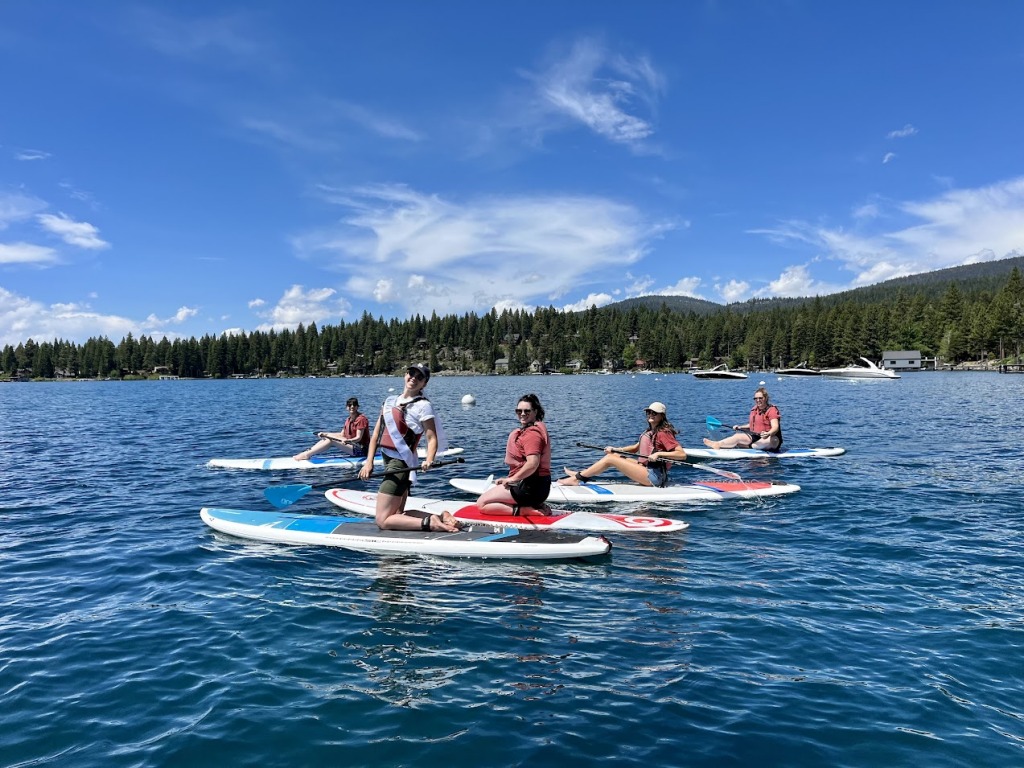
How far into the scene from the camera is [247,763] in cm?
574

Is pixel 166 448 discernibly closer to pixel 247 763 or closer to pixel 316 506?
pixel 316 506

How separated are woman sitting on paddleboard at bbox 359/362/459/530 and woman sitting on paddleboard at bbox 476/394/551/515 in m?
1.34

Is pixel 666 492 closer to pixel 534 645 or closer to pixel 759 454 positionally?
pixel 759 454

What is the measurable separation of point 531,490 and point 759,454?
13.7 m

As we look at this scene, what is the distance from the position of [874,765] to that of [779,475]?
15881 millimetres

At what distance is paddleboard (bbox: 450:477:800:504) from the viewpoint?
16484mm

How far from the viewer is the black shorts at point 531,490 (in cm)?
1317

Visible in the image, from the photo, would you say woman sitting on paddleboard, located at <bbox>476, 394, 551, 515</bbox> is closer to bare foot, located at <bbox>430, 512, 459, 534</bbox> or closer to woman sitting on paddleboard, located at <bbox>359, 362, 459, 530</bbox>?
bare foot, located at <bbox>430, 512, 459, 534</bbox>

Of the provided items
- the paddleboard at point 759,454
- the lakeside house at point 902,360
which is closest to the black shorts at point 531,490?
the paddleboard at point 759,454

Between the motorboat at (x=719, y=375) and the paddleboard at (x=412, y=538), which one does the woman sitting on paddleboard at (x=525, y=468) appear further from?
the motorboat at (x=719, y=375)

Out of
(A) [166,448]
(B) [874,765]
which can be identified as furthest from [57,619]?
(A) [166,448]

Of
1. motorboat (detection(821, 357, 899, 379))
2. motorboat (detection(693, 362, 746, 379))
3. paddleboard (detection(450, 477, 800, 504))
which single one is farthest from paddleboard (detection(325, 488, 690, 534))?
motorboat (detection(693, 362, 746, 379))

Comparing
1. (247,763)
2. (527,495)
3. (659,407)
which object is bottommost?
(247,763)

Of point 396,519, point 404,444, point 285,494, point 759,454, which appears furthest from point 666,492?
point 285,494
